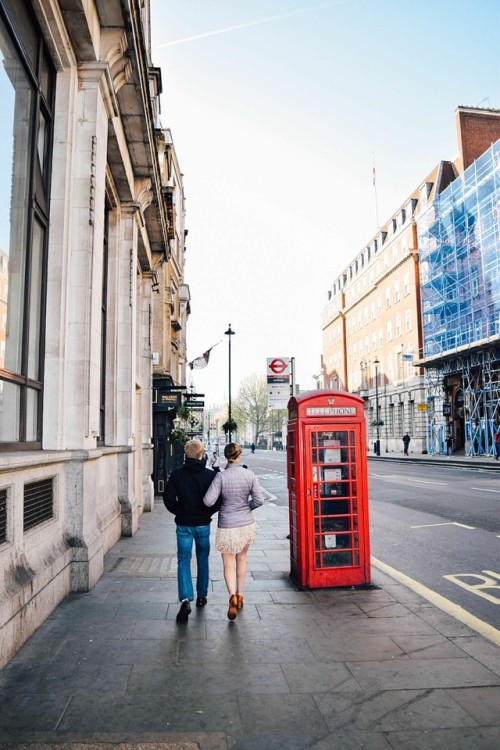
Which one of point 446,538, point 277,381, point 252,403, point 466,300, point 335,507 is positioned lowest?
point 446,538

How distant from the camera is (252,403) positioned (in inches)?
4449

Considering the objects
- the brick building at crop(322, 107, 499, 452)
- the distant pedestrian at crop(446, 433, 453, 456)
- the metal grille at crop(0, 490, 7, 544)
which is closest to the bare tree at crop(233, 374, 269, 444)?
the brick building at crop(322, 107, 499, 452)

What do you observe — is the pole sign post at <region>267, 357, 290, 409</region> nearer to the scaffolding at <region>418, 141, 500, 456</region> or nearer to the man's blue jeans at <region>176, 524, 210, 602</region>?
the man's blue jeans at <region>176, 524, 210, 602</region>

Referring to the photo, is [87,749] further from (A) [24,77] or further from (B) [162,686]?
(A) [24,77]

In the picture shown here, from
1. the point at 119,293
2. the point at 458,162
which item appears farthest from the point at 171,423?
the point at 458,162

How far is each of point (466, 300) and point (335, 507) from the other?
37640 millimetres

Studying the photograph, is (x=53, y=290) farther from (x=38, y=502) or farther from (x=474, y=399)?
(x=474, y=399)

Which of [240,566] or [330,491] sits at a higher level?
[330,491]

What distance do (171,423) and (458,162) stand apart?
131 ft

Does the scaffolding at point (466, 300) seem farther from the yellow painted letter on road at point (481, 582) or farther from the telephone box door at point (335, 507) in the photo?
the telephone box door at point (335, 507)

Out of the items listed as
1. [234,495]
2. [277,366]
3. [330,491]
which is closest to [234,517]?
[234,495]

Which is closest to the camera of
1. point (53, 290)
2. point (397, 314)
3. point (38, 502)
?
point (38, 502)

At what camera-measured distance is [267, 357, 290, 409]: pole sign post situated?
16.6 metres

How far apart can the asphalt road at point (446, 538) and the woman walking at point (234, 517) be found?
2.40 m
